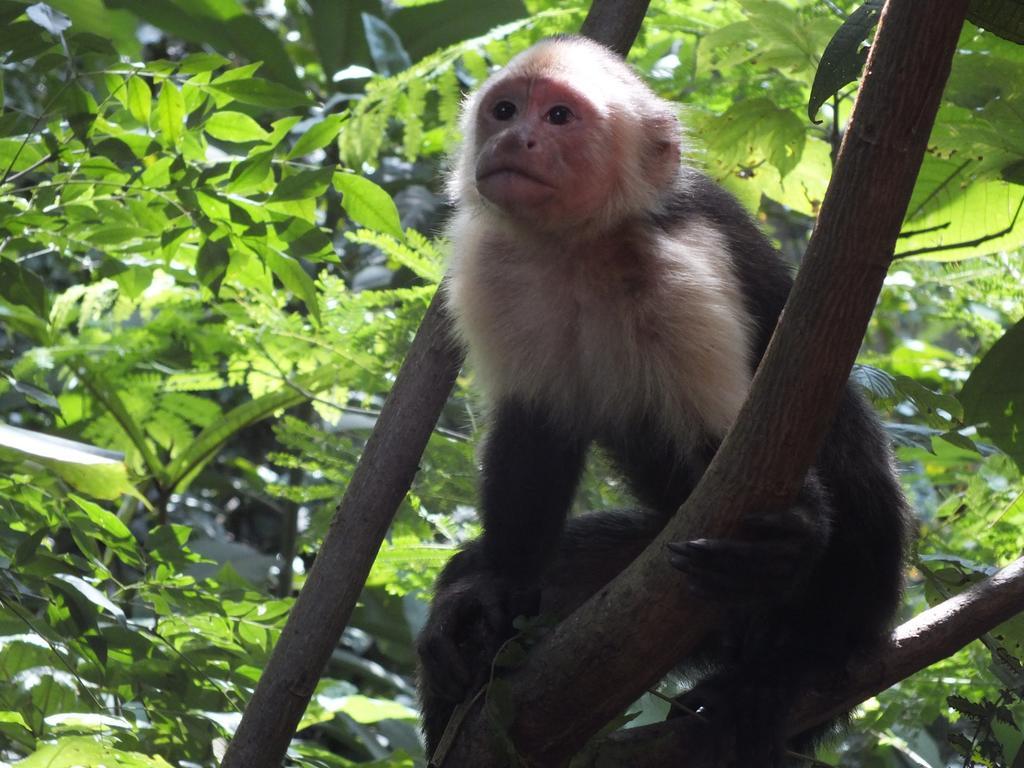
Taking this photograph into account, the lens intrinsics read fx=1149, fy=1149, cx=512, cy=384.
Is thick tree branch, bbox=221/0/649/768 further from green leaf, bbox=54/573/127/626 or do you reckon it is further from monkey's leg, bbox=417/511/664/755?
green leaf, bbox=54/573/127/626

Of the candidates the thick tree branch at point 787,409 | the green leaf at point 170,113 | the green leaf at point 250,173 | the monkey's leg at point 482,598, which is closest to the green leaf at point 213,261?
the green leaf at point 250,173

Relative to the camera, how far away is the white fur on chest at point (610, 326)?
2.22 m

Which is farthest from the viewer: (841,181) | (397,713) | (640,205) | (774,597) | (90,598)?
(397,713)

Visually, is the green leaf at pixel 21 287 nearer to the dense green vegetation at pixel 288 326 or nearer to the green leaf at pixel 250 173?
the dense green vegetation at pixel 288 326

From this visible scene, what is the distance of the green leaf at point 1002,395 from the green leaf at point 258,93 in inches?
63.7

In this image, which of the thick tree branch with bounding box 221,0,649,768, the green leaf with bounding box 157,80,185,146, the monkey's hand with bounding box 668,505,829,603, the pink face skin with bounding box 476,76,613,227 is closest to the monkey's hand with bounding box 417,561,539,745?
the thick tree branch with bounding box 221,0,649,768

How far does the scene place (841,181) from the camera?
1547mm

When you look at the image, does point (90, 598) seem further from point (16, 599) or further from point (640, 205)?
point (640, 205)

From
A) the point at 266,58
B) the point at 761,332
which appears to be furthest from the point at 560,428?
the point at 266,58

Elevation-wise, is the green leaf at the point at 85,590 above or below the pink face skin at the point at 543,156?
below

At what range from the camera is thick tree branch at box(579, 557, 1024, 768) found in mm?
2064

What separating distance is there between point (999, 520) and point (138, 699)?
2.08 metres

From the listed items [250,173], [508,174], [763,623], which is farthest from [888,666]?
[250,173]

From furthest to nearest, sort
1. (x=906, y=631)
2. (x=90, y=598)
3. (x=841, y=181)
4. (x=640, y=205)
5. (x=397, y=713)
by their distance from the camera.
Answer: (x=397, y=713), (x=640, y=205), (x=906, y=631), (x=90, y=598), (x=841, y=181)
